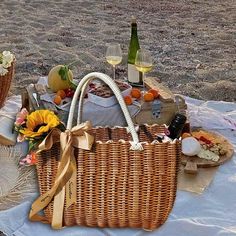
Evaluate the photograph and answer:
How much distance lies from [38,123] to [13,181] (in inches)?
8.1

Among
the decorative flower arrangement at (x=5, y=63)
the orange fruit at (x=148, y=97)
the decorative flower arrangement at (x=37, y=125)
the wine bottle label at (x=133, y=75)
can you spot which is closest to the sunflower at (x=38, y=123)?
the decorative flower arrangement at (x=37, y=125)

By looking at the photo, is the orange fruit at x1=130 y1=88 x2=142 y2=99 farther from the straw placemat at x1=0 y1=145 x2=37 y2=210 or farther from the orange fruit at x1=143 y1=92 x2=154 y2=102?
the straw placemat at x1=0 y1=145 x2=37 y2=210

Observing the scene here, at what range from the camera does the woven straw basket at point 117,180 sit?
1.50 metres

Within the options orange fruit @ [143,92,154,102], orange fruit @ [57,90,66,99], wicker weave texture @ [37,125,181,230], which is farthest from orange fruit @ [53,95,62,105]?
wicker weave texture @ [37,125,181,230]

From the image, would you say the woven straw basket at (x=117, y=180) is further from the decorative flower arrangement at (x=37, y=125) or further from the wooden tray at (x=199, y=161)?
the wooden tray at (x=199, y=161)

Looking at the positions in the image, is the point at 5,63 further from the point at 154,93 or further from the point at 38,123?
the point at 154,93

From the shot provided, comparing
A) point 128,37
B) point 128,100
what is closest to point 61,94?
point 128,100

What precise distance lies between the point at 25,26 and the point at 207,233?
3436mm

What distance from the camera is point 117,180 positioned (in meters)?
1.54

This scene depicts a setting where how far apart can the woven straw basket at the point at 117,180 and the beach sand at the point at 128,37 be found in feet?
5.40

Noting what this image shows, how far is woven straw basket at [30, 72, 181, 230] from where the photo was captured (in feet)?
4.92

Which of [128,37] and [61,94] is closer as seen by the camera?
[61,94]

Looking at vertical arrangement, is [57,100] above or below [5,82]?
below

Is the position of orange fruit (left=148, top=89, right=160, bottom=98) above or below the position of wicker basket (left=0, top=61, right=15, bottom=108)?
below
